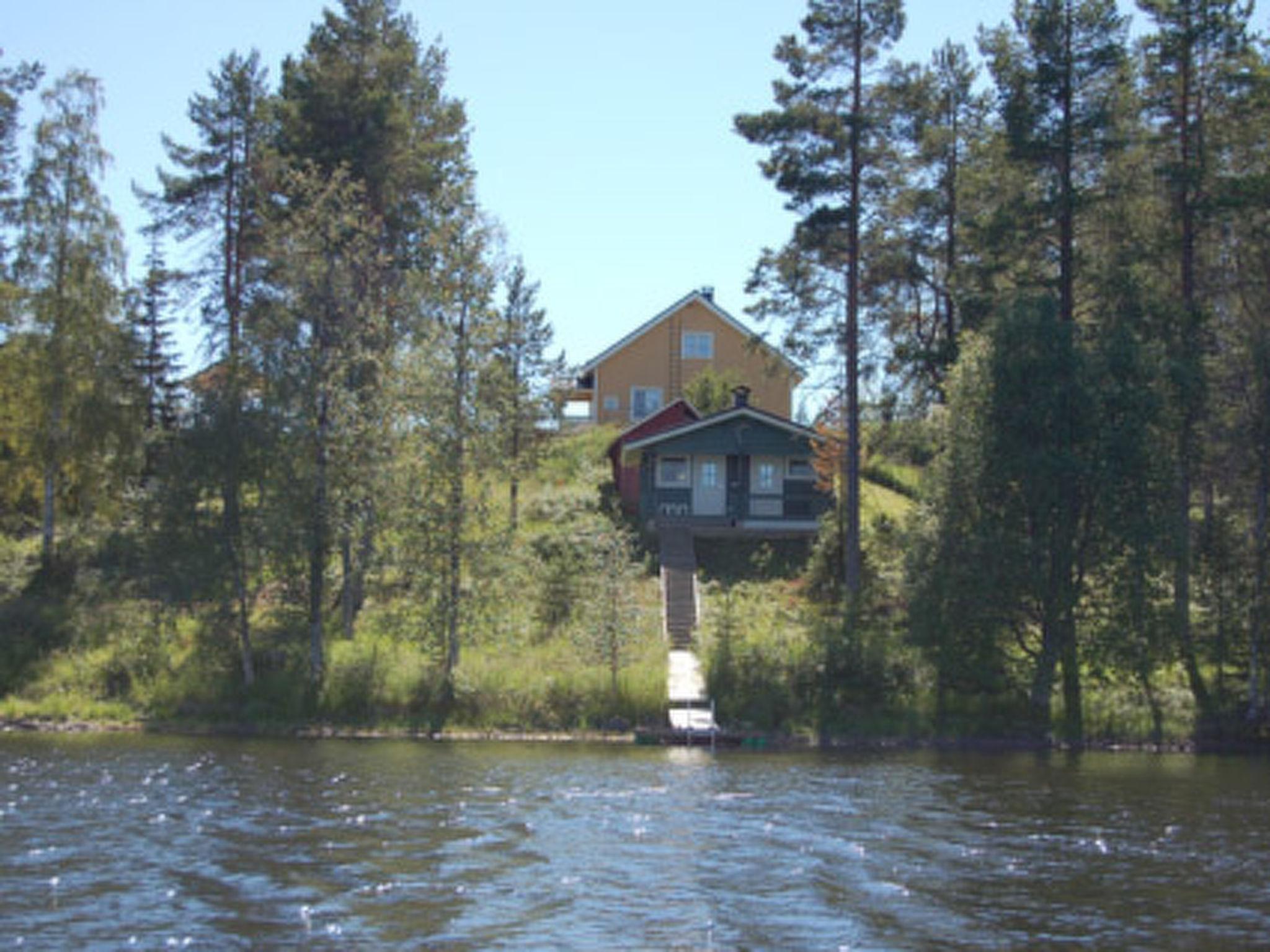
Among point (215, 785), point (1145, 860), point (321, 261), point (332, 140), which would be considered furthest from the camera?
point (332, 140)

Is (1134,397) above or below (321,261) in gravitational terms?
below

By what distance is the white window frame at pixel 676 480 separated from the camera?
156 feet

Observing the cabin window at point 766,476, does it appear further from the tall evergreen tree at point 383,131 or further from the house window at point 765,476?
the tall evergreen tree at point 383,131

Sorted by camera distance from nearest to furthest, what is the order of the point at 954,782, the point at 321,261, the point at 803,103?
1. the point at 954,782
2. the point at 321,261
3. the point at 803,103

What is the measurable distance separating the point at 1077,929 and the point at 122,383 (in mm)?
34359

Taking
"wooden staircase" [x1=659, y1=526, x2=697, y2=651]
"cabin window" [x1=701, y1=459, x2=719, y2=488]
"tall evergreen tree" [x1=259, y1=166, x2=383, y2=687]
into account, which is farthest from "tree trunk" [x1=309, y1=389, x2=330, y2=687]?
"cabin window" [x1=701, y1=459, x2=719, y2=488]

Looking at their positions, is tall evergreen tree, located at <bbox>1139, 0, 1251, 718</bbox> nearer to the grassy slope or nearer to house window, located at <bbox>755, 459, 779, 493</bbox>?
the grassy slope

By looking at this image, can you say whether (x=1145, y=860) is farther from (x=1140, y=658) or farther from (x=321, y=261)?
(x=321, y=261)

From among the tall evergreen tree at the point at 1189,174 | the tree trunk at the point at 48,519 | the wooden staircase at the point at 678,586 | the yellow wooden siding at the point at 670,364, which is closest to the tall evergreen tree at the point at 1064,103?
the tall evergreen tree at the point at 1189,174

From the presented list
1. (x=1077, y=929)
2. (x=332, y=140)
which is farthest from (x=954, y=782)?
(x=332, y=140)

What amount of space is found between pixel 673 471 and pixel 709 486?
1.46 metres

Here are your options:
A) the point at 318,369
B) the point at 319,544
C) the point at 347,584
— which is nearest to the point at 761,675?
the point at 319,544

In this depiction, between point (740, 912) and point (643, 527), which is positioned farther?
point (643, 527)

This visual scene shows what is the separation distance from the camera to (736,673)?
31.4 m
